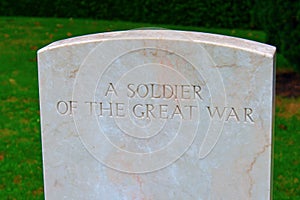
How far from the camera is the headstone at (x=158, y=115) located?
9.80ft

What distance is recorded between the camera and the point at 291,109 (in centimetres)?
645

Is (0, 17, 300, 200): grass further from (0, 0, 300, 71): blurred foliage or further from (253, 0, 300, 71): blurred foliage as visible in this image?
(0, 0, 300, 71): blurred foliage

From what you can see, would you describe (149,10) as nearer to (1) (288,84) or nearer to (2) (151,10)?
(2) (151,10)

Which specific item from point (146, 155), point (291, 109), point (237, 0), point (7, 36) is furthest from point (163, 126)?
point (237, 0)

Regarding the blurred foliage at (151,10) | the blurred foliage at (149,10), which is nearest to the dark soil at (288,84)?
the blurred foliage at (151,10)

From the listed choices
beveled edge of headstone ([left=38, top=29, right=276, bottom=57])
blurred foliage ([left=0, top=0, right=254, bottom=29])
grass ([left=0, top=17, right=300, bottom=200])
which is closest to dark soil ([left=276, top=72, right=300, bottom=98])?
grass ([left=0, top=17, right=300, bottom=200])

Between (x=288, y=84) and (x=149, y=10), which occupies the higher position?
(x=149, y=10)

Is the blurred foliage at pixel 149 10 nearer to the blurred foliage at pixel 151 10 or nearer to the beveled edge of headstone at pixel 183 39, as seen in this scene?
the blurred foliage at pixel 151 10

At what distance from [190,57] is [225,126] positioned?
0.35 meters

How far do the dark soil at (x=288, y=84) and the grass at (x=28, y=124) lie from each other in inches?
9.3

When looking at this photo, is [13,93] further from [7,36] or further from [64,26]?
[64,26]

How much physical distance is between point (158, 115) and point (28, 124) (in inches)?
125

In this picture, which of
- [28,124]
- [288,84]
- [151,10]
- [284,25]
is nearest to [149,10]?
[151,10]

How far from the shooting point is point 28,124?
19.9ft
